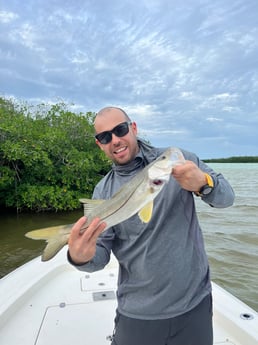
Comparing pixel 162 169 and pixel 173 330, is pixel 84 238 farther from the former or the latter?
pixel 173 330

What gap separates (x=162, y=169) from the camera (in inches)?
64.4

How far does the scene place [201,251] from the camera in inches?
79.3

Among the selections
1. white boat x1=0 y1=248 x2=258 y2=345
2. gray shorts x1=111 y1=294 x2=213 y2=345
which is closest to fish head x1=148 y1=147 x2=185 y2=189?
gray shorts x1=111 y1=294 x2=213 y2=345

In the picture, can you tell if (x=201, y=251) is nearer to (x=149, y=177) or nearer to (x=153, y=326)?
(x=153, y=326)

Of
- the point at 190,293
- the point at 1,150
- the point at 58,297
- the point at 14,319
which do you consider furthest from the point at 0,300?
the point at 1,150

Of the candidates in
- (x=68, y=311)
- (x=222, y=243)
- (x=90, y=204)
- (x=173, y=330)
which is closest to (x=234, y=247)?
(x=222, y=243)

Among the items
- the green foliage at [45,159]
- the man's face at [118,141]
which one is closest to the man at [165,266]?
the man's face at [118,141]

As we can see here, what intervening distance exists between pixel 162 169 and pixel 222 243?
856 cm

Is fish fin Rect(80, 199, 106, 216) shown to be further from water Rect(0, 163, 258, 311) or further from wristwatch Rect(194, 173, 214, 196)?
water Rect(0, 163, 258, 311)

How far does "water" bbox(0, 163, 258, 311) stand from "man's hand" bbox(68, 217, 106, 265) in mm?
5164

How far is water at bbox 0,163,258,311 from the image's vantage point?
22.9ft

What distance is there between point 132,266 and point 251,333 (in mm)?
1635

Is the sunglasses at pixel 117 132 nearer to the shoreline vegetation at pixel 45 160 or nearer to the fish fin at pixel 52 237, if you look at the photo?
the fish fin at pixel 52 237

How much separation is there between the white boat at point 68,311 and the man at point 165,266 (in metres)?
1.25
